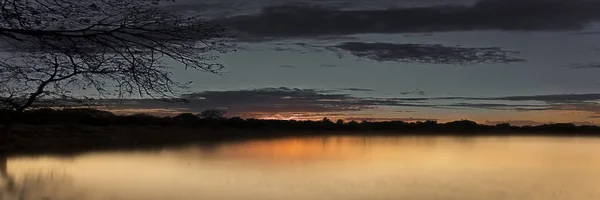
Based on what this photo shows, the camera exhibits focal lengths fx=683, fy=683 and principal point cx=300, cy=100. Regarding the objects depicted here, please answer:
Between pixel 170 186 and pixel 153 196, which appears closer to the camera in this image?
pixel 153 196

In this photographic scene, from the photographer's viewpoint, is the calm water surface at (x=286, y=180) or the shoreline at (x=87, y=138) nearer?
the calm water surface at (x=286, y=180)

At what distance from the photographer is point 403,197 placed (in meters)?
10.9

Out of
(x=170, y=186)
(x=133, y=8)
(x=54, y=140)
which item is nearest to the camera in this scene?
(x=133, y=8)

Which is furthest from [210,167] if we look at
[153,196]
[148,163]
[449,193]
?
[449,193]

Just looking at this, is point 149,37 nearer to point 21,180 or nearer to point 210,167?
point 21,180

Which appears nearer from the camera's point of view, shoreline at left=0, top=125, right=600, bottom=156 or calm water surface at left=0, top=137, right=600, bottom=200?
calm water surface at left=0, top=137, right=600, bottom=200

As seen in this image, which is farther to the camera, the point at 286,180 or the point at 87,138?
the point at 87,138

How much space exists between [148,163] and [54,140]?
10962mm

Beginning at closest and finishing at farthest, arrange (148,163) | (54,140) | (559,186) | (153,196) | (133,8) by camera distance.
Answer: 1. (133,8)
2. (153,196)
3. (559,186)
4. (148,163)
5. (54,140)

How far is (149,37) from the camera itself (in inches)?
139

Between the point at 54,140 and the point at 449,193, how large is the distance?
65.0 feet

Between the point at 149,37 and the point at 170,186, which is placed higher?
the point at 149,37

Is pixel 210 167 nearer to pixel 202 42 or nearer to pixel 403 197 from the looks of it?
pixel 403 197

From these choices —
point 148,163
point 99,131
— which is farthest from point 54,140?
point 148,163
